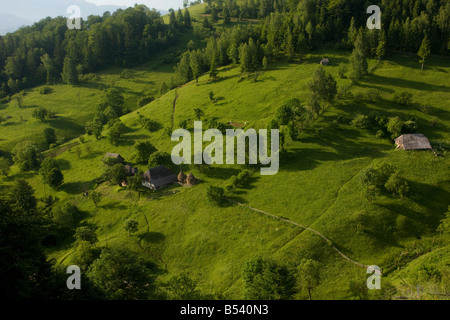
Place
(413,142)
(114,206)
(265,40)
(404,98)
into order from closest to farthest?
(413,142)
(114,206)
(404,98)
(265,40)

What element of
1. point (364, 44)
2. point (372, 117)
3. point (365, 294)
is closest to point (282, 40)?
point (364, 44)

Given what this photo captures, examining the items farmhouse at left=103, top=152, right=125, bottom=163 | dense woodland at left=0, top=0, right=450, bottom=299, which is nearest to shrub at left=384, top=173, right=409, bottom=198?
dense woodland at left=0, top=0, right=450, bottom=299

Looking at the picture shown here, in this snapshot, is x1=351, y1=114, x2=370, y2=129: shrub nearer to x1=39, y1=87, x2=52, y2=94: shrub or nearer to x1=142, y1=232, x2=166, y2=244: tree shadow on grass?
x1=142, y1=232, x2=166, y2=244: tree shadow on grass

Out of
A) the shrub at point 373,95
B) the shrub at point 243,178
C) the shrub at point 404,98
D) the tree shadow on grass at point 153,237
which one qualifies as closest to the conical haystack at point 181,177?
the shrub at point 243,178

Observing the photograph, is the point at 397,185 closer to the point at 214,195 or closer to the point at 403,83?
the point at 214,195

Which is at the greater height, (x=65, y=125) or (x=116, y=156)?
(x=65, y=125)

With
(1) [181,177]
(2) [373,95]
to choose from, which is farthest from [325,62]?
(1) [181,177]
